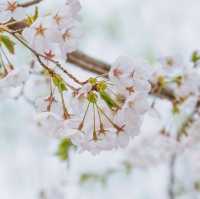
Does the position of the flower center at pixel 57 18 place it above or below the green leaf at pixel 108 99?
above

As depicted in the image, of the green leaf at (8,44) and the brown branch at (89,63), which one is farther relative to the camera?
the brown branch at (89,63)

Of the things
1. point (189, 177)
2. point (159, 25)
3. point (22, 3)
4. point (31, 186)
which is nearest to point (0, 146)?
point (31, 186)

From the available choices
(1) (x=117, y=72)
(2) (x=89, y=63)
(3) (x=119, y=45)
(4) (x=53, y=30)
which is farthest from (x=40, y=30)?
(3) (x=119, y=45)

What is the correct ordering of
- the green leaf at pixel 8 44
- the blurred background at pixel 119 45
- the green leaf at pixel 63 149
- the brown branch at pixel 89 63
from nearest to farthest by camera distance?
the green leaf at pixel 8 44 → the brown branch at pixel 89 63 → the green leaf at pixel 63 149 → the blurred background at pixel 119 45

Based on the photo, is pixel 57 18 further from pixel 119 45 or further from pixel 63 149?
pixel 119 45

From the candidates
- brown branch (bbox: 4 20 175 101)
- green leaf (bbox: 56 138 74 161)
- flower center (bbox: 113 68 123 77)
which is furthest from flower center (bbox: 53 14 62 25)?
green leaf (bbox: 56 138 74 161)

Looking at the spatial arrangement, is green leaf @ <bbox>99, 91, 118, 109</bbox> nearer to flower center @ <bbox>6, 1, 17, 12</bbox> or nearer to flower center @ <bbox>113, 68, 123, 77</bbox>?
flower center @ <bbox>113, 68, 123, 77</bbox>

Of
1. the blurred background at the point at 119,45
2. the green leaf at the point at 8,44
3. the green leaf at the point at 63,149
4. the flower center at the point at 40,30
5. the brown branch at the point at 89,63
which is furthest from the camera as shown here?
the blurred background at the point at 119,45

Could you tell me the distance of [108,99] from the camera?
88 centimetres

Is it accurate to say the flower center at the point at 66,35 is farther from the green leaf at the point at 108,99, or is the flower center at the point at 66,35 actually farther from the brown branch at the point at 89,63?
the brown branch at the point at 89,63

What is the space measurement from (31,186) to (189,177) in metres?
2.04

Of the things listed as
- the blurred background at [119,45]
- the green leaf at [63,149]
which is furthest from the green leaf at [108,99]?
the blurred background at [119,45]

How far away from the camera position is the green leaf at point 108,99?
87 centimetres

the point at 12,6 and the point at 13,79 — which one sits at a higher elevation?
the point at 12,6
